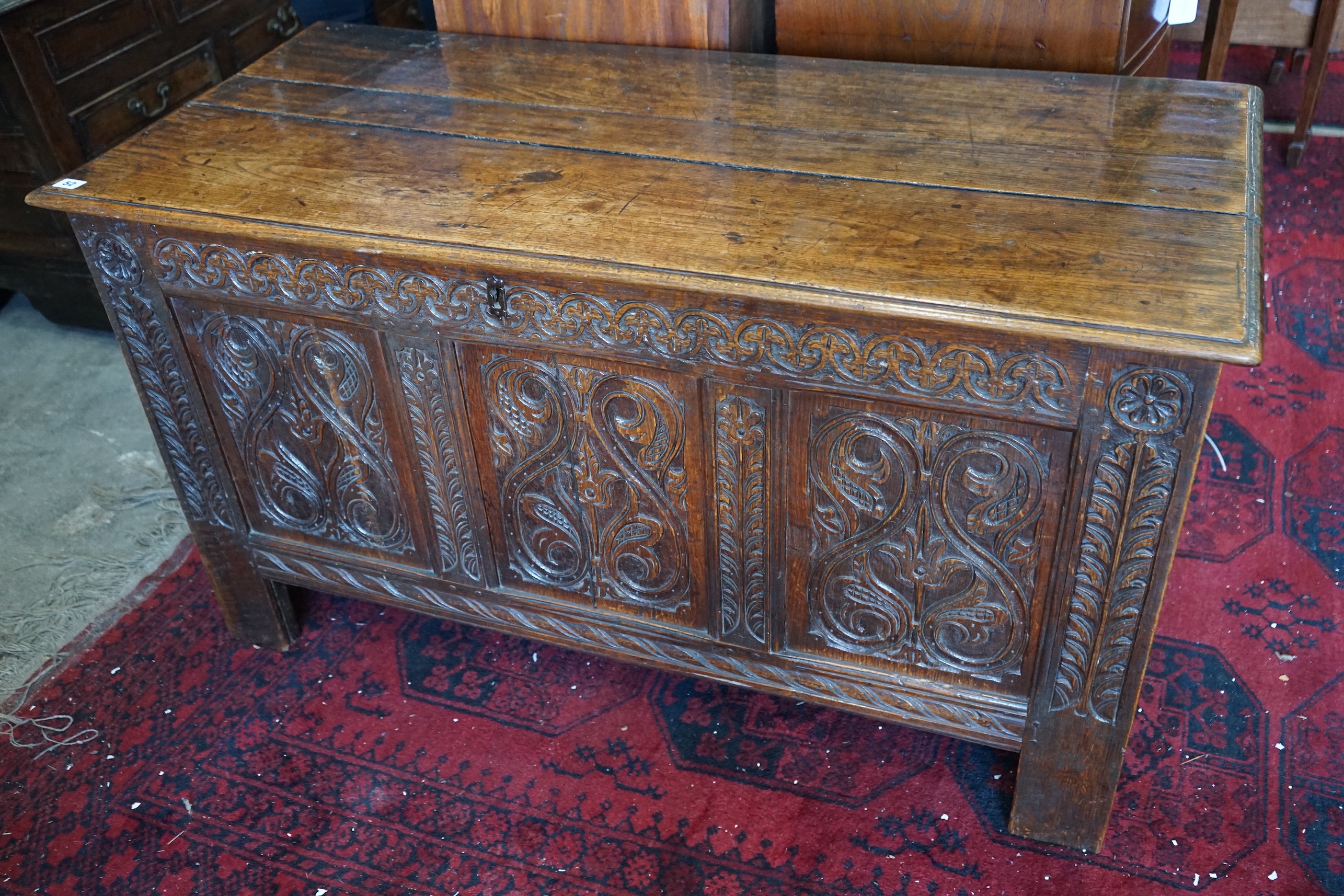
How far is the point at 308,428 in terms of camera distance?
166 centimetres

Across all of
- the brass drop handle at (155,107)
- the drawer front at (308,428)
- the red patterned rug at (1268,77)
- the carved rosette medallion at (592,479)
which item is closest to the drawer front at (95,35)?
the brass drop handle at (155,107)

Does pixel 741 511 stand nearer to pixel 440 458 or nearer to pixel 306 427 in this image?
pixel 440 458

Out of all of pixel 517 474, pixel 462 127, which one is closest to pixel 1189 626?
pixel 517 474

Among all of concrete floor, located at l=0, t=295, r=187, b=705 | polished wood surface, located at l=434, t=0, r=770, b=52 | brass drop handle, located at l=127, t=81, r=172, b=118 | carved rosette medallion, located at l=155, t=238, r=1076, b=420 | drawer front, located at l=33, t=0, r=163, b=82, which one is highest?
polished wood surface, located at l=434, t=0, r=770, b=52

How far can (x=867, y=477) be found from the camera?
1387 mm

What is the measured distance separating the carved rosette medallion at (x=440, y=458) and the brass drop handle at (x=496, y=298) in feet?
0.44

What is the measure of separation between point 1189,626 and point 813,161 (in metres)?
1.03

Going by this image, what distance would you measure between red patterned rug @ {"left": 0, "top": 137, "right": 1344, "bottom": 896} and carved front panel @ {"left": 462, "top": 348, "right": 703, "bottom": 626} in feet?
0.85

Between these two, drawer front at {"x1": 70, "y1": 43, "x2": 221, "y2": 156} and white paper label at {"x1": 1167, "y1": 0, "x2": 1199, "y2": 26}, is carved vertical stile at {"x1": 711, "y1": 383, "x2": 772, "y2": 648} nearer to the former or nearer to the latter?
white paper label at {"x1": 1167, "y1": 0, "x2": 1199, "y2": 26}

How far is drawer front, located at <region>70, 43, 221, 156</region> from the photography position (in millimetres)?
2438

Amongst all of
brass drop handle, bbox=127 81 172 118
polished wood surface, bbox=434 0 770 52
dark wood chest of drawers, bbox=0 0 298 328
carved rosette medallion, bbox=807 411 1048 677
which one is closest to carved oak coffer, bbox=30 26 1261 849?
carved rosette medallion, bbox=807 411 1048 677

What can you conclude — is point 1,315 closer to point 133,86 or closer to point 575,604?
point 133,86

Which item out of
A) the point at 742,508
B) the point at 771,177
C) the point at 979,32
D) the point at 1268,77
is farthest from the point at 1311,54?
the point at 742,508

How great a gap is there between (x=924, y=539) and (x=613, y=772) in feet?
2.07
